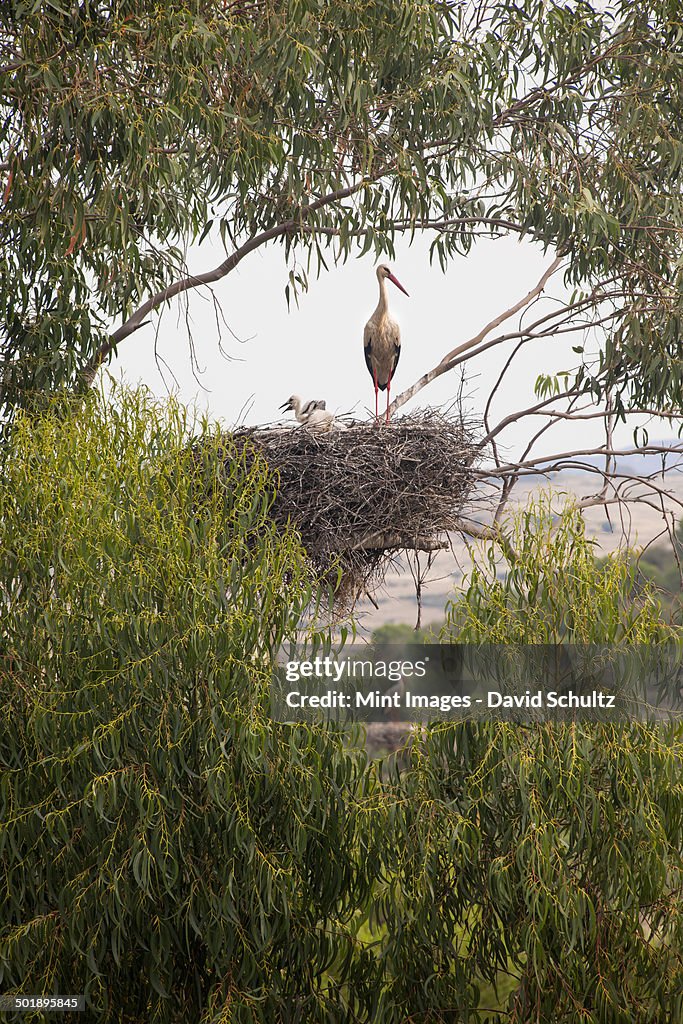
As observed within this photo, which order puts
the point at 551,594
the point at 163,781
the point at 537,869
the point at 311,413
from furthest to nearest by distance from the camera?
1. the point at 311,413
2. the point at 551,594
3. the point at 163,781
4. the point at 537,869

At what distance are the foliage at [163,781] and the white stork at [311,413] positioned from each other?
127cm

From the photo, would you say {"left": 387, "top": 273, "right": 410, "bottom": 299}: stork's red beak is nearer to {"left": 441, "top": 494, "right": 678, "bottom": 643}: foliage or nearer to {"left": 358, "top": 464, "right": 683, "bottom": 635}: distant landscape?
{"left": 358, "top": 464, "right": 683, "bottom": 635}: distant landscape

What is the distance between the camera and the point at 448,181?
6.61m

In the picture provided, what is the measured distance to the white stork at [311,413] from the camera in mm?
5535

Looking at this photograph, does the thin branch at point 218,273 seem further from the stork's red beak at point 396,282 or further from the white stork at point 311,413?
the white stork at point 311,413

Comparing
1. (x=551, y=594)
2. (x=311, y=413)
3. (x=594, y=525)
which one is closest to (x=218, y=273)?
(x=311, y=413)

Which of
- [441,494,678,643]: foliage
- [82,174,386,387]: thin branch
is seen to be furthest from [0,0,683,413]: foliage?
[441,494,678,643]: foliage

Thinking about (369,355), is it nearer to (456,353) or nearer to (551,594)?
(456,353)

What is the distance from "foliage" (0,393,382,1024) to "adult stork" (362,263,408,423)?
101 inches

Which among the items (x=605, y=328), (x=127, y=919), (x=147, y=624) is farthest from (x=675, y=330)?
(x=127, y=919)

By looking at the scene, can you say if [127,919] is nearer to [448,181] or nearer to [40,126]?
[40,126]

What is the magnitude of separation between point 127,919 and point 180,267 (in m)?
4.42

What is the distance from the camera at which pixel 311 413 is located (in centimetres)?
570

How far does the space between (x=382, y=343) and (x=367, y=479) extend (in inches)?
63.3
